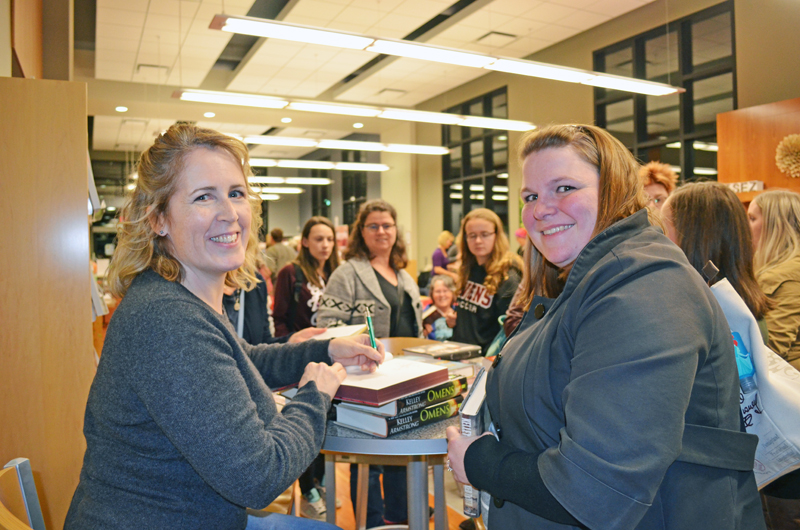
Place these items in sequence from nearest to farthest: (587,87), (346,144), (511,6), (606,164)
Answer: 1. (606,164)
2. (511,6)
3. (587,87)
4. (346,144)

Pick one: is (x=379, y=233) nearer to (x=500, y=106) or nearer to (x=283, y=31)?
(x=283, y=31)

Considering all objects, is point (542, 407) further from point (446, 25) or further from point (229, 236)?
Answer: point (446, 25)

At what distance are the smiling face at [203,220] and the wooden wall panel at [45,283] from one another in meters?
1.23

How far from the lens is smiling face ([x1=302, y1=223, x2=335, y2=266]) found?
156 inches

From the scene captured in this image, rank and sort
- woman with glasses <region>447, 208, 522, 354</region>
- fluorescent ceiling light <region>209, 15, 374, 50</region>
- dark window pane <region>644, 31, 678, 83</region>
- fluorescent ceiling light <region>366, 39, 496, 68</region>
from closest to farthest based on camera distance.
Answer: woman with glasses <region>447, 208, 522, 354</region> → fluorescent ceiling light <region>209, 15, 374, 50</region> → fluorescent ceiling light <region>366, 39, 496, 68</region> → dark window pane <region>644, 31, 678, 83</region>

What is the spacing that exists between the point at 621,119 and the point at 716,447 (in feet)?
25.7

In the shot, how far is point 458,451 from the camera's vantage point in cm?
115

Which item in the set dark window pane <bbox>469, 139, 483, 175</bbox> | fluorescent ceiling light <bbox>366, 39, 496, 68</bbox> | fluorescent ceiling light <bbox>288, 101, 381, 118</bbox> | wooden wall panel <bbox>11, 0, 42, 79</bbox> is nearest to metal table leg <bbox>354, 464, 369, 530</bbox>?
wooden wall panel <bbox>11, 0, 42, 79</bbox>

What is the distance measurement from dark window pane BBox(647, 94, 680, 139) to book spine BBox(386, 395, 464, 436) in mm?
7049

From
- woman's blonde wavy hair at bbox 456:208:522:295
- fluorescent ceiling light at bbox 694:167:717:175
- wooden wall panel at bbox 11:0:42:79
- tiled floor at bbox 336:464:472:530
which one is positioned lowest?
tiled floor at bbox 336:464:472:530

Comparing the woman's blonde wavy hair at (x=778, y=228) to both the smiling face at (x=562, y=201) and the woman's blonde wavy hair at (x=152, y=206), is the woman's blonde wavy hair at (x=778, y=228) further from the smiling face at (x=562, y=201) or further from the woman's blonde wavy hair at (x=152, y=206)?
the woman's blonde wavy hair at (x=152, y=206)

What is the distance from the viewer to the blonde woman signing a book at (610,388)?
85cm

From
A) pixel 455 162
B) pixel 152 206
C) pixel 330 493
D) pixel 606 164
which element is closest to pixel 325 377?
pixel 152 206

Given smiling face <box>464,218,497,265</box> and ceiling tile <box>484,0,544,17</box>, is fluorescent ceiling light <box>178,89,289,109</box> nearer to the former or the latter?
ceiling tile <box>484,0,544,17</box>
